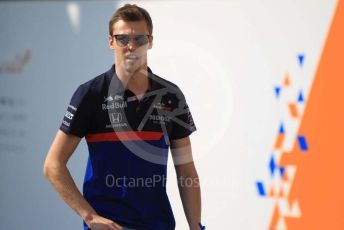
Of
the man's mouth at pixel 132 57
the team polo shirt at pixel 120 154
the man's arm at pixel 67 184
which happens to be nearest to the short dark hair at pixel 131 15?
the man's mouth at pixel 132 57

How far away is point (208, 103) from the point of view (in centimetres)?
405

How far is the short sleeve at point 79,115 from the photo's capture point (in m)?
2.22

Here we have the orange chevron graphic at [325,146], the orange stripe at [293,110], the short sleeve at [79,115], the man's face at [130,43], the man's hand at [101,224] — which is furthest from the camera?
the orange stripe at [293,110]

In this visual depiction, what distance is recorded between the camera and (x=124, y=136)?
2.31 m

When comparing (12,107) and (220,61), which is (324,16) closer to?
(220,61)

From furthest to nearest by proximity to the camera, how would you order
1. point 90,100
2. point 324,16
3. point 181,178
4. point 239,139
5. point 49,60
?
point 49,60 < point 239,139 < point 324,16 < point 181,178 < point 90,100

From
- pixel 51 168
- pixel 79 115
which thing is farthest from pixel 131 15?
pixel 51 168

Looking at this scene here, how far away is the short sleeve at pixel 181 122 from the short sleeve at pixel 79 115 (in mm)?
370

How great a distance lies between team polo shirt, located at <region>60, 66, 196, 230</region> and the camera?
2.26 meters

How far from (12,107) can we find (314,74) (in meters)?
2.47

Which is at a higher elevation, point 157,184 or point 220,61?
point 220,61

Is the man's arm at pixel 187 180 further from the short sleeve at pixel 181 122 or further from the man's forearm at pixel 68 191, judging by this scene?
the man's forearm at pixel 68 191

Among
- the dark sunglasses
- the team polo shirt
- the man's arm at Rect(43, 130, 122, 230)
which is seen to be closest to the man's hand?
the man's arm at Rect(43, 130, 122, 230)

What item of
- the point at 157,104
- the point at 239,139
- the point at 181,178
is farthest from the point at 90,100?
the point at 239,139
